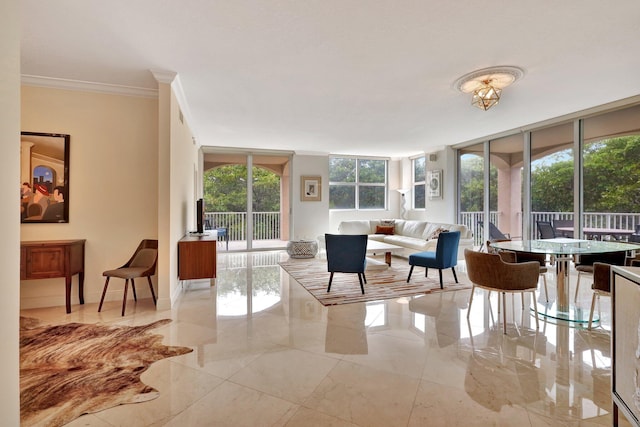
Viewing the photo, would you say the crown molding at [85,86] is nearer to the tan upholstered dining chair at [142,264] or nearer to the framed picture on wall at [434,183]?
the tan upholstered dining chair at [142,264]

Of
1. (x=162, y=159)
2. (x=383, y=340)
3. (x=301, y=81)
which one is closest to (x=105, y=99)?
(x=162, y=159)

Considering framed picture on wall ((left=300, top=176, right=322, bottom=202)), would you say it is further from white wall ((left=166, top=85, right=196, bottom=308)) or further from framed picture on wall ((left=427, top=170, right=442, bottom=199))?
white wall ((left=166, top=85, right=196, bottom=308))

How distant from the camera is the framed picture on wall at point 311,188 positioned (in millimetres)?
8228

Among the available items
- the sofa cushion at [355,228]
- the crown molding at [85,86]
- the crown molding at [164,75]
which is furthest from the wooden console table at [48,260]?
the sofa cushion at [355,228]

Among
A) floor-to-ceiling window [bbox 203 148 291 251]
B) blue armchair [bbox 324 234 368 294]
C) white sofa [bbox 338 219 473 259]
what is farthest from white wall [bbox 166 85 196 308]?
white sofa [bbox 338 219 473 259]

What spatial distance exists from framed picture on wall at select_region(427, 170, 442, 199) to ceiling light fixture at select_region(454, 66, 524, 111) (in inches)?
164

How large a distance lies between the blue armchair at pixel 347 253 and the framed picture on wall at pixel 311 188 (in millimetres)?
4160

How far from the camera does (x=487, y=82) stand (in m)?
3.41

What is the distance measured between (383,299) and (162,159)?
302 cm

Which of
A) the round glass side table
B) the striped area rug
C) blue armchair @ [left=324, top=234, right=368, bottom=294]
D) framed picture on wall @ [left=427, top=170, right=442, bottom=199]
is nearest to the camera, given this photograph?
the striped area rug

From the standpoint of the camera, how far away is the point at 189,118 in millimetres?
5020

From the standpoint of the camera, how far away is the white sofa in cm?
612

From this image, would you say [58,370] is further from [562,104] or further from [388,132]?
[562,104]

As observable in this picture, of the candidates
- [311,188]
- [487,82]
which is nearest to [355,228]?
[311,188]
